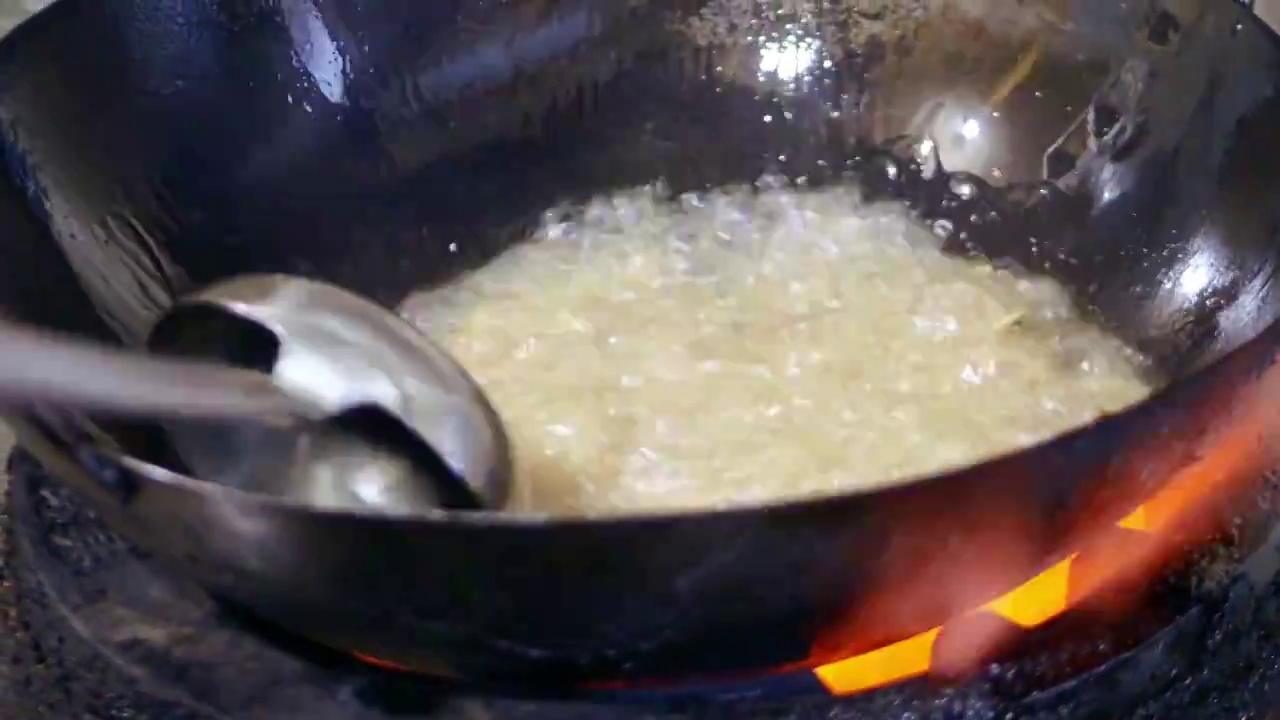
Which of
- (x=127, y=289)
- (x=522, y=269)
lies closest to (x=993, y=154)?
(x=522, y=269)

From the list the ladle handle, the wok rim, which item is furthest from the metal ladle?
the wok rim

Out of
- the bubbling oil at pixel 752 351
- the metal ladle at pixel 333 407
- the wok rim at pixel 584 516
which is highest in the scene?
the wok rim at pixel 584 516

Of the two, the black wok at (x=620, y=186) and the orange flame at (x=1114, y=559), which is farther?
the orange flame at (x=1114, y=559)

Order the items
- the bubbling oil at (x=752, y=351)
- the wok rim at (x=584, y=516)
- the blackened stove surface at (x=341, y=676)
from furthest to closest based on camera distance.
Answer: the bubbling oil at (x=752, y=351) < the blackened stove surface at (x=341, y=676) < the wok rim at (x=584, y=516)

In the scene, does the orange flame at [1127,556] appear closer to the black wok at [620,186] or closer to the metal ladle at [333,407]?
the black wok at [620,186]

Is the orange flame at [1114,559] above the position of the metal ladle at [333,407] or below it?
below

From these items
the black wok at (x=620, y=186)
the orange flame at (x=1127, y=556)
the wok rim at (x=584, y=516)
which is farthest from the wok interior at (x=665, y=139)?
the wok rim at (x=584, y=516)

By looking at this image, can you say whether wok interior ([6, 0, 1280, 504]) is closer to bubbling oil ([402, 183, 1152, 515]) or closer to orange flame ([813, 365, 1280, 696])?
bubbling oil ([402, 183, 1152, 515])
